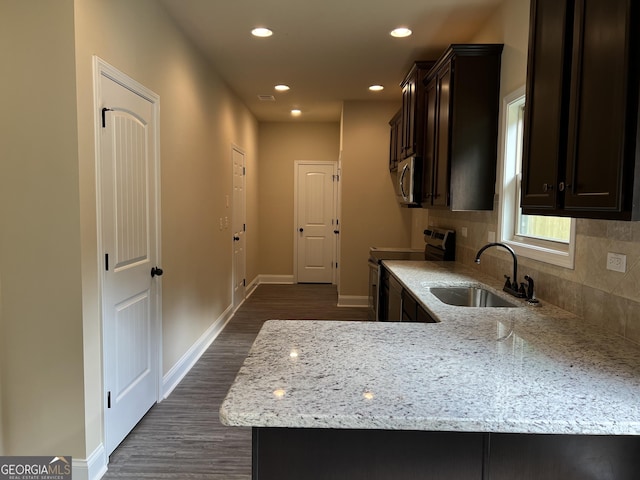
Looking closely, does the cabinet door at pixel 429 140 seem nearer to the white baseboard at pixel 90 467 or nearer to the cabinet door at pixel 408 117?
the cabinet door at pixel 408 117

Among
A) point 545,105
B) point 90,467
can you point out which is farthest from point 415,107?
point 90,467

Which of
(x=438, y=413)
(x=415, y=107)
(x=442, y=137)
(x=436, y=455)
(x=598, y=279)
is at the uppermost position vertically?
(x=415, y=107)

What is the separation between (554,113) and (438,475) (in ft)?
4.44

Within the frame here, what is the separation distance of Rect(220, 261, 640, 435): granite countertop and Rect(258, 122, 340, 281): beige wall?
19.8ft

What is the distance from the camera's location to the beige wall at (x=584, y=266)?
1.67m

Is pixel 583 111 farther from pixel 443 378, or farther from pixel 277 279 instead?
pixel 277 279

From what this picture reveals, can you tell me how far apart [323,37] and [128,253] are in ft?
7.65

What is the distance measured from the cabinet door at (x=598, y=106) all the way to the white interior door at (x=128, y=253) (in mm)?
2102

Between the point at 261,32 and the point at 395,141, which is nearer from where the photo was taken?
the point at 261,32

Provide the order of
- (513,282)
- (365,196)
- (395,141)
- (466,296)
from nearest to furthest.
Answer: (513,282)
(466,296)
(395,141)
(365,196)

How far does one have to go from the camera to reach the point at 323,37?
360 centimetres

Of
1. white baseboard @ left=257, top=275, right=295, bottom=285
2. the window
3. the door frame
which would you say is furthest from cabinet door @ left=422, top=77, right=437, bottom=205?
white baseboard @ left=257, top=275, right=295, bottom=285

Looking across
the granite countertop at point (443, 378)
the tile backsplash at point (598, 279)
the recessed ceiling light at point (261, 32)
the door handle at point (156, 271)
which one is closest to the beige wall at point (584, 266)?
the tile backsplash at point (598, 279)

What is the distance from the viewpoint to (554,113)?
1675 mm
